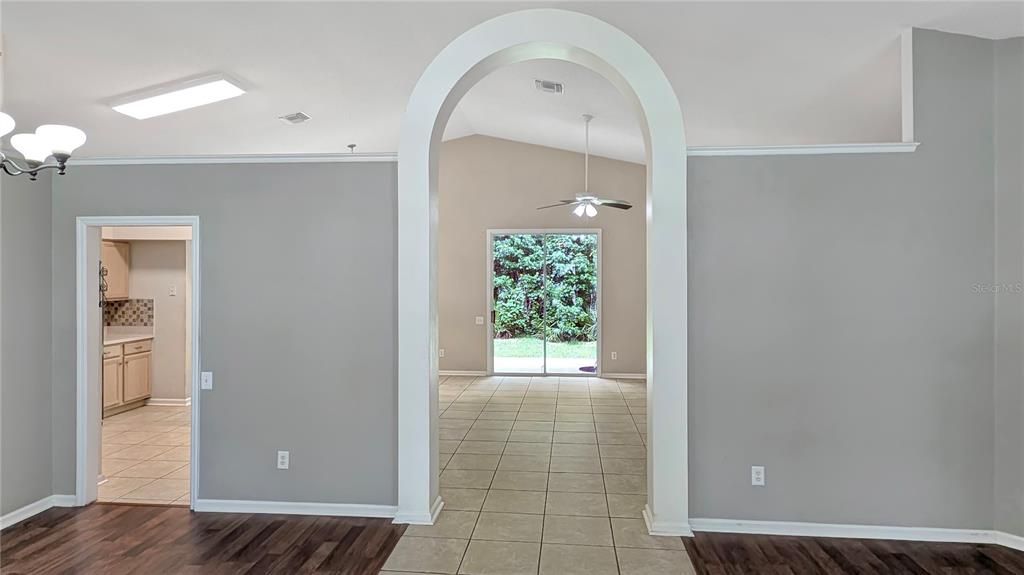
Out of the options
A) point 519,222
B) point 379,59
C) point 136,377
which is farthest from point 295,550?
point 519,222

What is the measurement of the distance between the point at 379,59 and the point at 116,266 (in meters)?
4.55

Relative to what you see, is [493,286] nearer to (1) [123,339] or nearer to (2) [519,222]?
(2) [519,222]

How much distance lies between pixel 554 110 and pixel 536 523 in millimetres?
4543

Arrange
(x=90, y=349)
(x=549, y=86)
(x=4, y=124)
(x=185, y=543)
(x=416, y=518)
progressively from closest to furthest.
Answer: (x=4, y=124) → (x=185, y=543) → (x=416, y=518) → (x=90, y=349) → (x=549, y=86)

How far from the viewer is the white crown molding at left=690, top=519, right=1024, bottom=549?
3105 millimetres

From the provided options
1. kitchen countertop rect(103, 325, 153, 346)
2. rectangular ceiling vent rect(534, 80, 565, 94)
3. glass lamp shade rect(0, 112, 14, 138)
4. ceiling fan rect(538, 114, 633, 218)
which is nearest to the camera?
glass lamp shade rect(0, 112, 14, 138)

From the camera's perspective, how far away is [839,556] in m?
2.98

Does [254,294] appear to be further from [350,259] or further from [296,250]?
[350,259]

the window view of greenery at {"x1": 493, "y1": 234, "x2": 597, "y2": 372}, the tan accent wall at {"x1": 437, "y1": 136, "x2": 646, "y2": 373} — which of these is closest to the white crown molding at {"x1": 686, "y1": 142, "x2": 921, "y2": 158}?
the tan accent wall at {"x1": 437, "y1": 136, "x2": 646, "y2": 373}

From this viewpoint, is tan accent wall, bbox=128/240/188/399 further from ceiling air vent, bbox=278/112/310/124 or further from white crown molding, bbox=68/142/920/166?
white crown molding, bbox=68/142/920/166

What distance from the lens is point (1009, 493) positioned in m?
3.07

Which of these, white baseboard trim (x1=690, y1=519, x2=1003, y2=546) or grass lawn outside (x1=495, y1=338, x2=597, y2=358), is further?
grass lawn outside (x1=495, y1=338, x2=597, y2=358)

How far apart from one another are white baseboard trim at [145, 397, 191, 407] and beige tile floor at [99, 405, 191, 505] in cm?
11

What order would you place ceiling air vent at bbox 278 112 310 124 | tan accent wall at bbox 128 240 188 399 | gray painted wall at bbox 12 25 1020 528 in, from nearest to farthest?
gray painted wall at bbox 12 25 1020 528
ceiling air vent at bbox 278 112 310 124
tan accent wall at bbox 128 240 188 399
